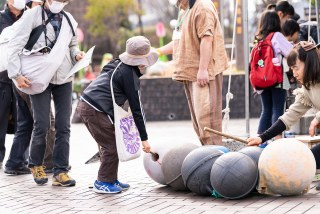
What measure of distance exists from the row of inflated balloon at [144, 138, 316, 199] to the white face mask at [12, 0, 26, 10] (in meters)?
3.06

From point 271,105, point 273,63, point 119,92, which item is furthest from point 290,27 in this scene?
point 119,92

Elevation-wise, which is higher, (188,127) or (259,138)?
(259,138)

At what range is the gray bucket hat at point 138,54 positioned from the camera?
7680 mm

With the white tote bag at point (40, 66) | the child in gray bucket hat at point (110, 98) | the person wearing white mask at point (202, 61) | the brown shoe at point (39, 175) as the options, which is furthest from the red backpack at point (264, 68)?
the brown shoe at point (39, 175)

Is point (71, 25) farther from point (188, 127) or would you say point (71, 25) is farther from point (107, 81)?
point (188, 127)

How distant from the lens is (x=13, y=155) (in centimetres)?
945

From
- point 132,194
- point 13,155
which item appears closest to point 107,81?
point 132,194

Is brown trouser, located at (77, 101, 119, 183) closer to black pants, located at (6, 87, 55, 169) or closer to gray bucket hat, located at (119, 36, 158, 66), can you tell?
gray bucket hat, located at (119, 36, 158, 66)

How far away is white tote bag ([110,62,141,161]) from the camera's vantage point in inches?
301

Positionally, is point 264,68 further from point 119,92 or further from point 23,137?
point 23,137

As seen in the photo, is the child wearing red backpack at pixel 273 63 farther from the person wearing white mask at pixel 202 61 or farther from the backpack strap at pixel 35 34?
the backpack strap at pixel 35 34

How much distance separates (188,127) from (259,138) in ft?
27.7

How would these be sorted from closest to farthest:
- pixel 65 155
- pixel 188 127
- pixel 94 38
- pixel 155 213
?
pixel 155 213, pixel 65 155, pixel 188 127, pixel 94 38

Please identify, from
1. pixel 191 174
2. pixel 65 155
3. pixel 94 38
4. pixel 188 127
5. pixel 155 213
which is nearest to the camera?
pixel 155 213
